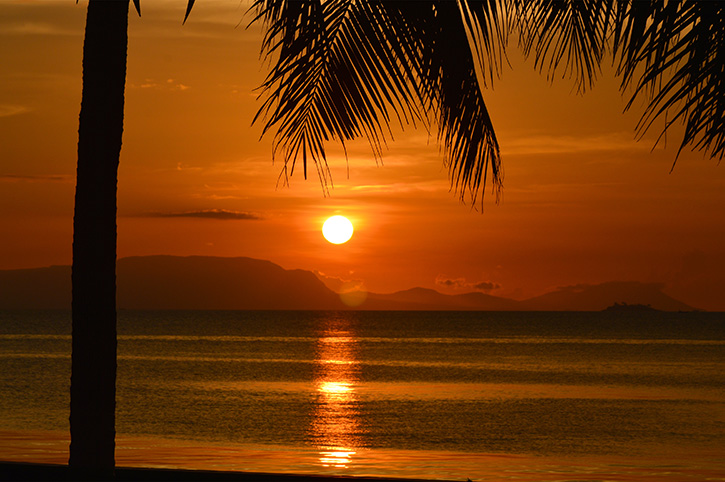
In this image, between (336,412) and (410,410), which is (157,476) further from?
(410,410)

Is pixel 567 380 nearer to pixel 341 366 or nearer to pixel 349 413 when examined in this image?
pixel 341 366

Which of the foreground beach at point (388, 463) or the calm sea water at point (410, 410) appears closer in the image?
the foreground beach at point (388, 463)

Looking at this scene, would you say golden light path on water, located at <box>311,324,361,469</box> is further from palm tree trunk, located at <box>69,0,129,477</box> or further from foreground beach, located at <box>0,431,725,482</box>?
palm tree trunk, located at <box>69,0,129,477</box>

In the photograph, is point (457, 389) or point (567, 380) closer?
point (457, 389)

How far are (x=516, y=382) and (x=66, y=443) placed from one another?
32632 mm

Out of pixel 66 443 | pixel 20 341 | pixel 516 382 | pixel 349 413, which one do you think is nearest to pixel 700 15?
pixel 66 443

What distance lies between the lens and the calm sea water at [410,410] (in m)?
18.3

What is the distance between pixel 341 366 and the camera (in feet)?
192

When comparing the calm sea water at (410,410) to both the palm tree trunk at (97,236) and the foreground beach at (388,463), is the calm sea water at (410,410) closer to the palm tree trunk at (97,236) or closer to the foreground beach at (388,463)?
the foreground beach at (388,463)

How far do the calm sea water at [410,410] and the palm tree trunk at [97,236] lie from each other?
10.5m

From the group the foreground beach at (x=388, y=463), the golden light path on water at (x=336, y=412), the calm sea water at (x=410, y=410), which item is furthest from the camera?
the golden light path on water at (x=336, y=412)

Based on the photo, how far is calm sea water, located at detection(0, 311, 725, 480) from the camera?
18.3 meters

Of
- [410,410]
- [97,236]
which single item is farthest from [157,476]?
[410,410]

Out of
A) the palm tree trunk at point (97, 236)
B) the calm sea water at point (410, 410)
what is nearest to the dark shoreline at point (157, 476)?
the palm tree trunk at point (97, 236)
